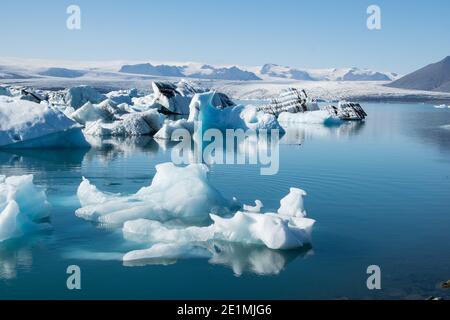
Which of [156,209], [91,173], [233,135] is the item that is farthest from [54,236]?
[233,135]

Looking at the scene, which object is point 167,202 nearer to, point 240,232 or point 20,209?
point 240,232

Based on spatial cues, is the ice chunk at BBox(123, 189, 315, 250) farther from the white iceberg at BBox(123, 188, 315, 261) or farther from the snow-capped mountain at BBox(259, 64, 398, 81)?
the snow-capped mountain at BBox(259, 64, 398, 81)

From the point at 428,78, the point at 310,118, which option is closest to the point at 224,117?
the point at 310,118

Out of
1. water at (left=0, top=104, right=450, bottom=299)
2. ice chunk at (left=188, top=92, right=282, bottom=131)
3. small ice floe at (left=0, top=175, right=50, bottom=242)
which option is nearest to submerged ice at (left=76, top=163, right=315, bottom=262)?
water at (left=0, top=104, right=450, bottom=299)

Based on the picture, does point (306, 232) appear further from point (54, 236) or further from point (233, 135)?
point (233, 135)

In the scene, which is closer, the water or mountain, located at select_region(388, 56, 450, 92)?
the water

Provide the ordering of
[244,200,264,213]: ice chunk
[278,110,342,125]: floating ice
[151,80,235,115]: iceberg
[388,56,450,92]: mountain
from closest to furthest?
[244,200,264,213]: ice chunk, [151,80,235,115]: iceberg, [278,110,342,125]: floating ice, [388,56,450,92]: mountain

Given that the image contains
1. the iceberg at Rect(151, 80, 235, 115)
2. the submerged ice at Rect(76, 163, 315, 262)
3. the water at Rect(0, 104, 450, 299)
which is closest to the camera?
the water at Rect(0, 104, 450, 299)
